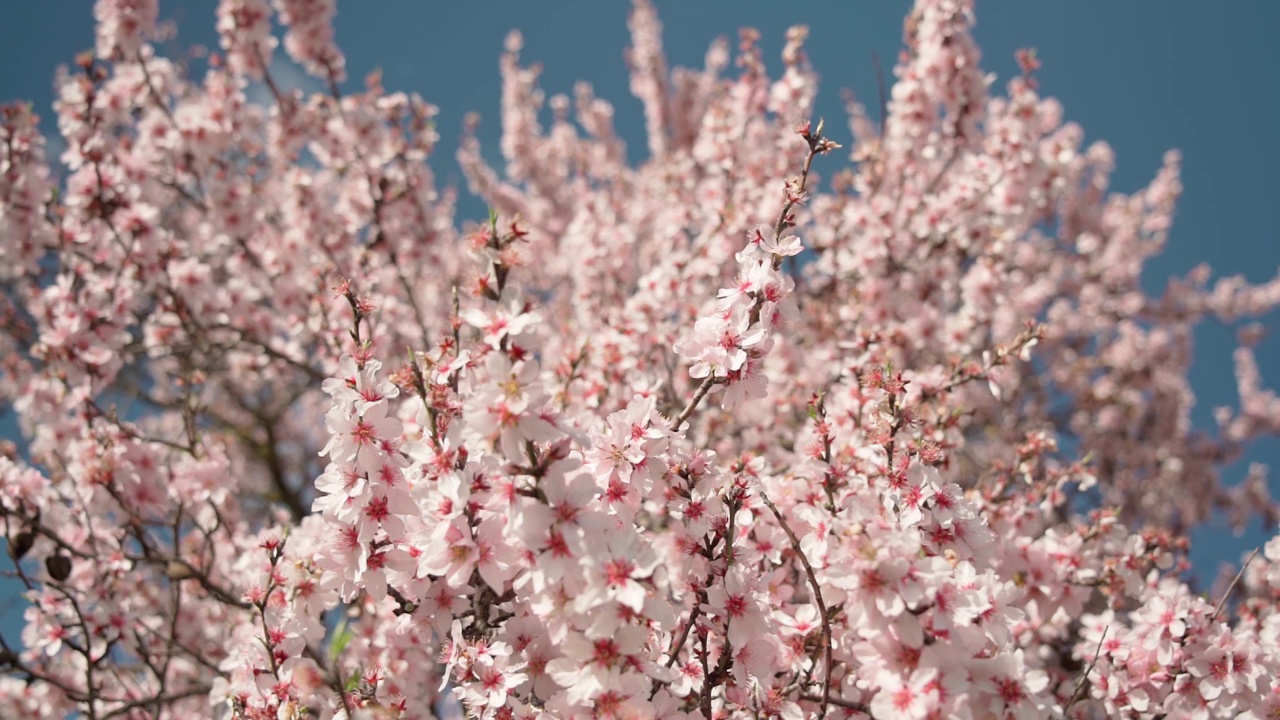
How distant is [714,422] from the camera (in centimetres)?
446

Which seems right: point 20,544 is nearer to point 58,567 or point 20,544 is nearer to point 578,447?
point 58,567

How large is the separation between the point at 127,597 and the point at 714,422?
11.3ft

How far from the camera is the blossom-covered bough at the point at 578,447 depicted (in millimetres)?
1905

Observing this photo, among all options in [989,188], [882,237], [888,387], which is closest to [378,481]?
[888,387]

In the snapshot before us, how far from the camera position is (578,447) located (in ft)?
7.91

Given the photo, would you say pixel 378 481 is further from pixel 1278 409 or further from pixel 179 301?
pixel 1278 409

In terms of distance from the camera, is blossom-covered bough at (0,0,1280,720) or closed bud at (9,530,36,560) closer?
blossom-covered bough at (0,0,1280,720)

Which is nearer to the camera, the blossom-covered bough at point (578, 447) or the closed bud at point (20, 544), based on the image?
the blossom-covered bough at point (578, 447)

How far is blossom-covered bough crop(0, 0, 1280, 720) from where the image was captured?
6.25 feet

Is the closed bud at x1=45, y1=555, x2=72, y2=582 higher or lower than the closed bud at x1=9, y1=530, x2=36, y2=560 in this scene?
lower

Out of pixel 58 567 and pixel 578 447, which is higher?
pixel 58 567

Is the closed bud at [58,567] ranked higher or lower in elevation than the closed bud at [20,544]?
lower

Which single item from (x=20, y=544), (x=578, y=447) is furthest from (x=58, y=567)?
(x=578, y=447)

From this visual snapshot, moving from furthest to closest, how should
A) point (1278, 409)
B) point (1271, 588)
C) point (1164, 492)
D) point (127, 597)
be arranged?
point (1278, 409)
point (1164, 492)
point (127, 597)
point (1271, 588)
